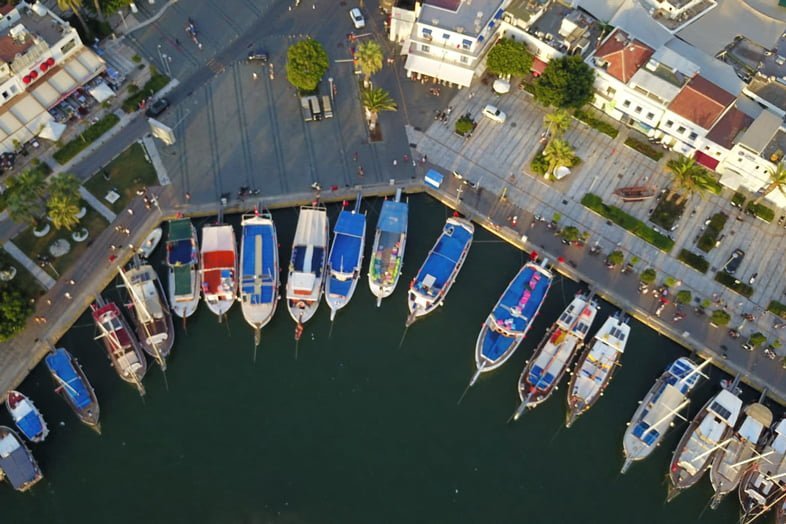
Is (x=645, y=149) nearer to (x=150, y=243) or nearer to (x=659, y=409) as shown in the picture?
(x=659, y=409)

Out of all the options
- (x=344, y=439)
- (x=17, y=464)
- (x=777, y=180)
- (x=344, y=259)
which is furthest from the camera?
(x=777, y=180)

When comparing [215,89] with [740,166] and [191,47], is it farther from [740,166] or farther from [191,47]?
[740,166]

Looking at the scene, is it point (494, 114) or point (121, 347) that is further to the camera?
point (494, 114)

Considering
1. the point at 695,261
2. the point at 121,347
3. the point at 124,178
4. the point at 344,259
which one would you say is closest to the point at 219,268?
the point at 121,347

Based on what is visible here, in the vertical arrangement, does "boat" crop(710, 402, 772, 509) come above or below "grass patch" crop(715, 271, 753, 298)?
below

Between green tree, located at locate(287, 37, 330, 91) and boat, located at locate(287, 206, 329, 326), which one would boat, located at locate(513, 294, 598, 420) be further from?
green tree, located at locate(287, 37, 330, 91)

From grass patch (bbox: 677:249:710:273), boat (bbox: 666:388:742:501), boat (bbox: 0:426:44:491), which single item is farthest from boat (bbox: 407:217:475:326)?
boat (bbox: 0:426:44:491)

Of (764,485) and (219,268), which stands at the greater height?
(764,485)
